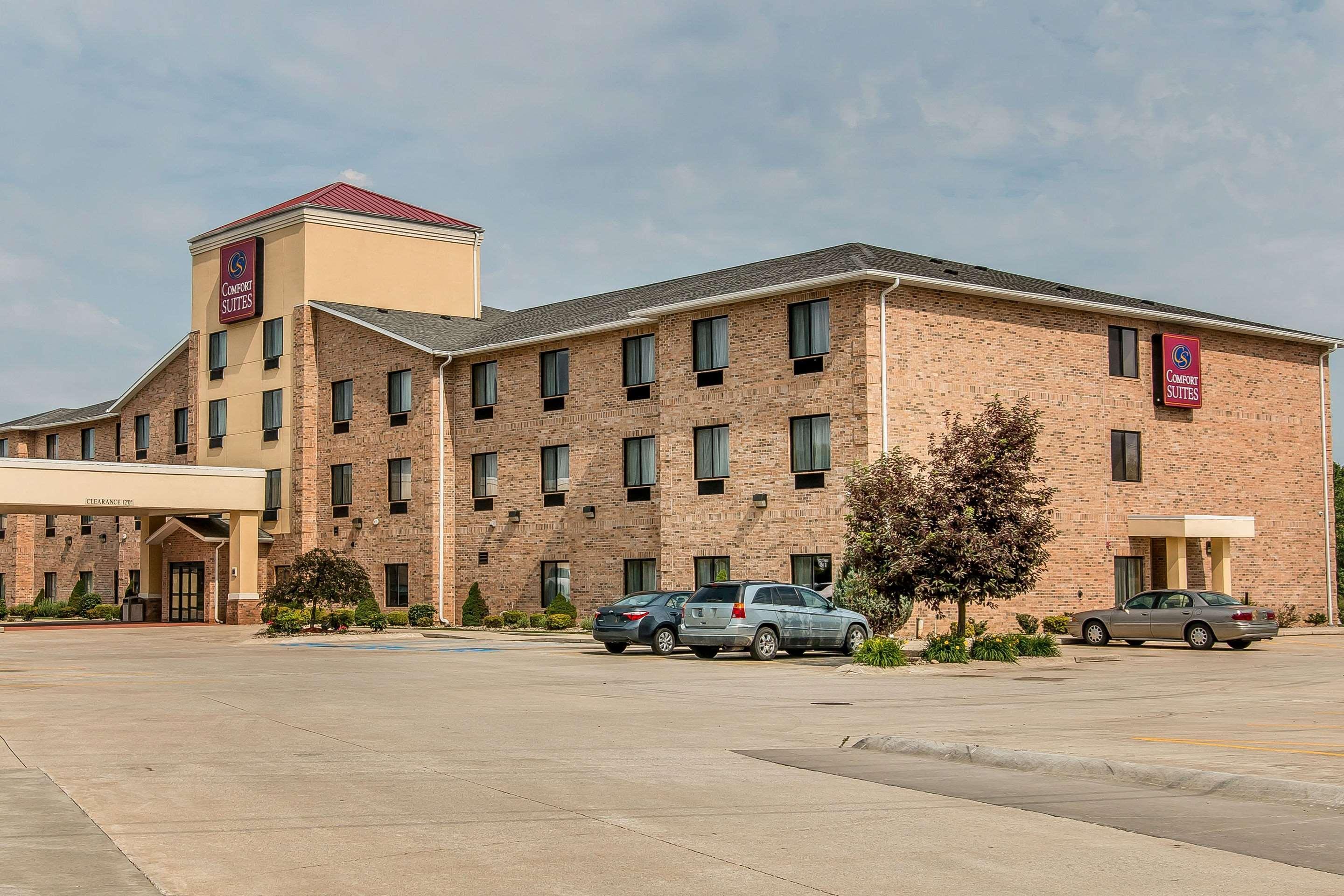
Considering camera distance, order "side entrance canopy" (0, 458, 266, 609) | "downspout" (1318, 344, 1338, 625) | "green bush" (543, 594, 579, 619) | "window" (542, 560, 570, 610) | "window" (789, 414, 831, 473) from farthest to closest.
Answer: "side entrance canopy" (0, 458, 266, 609), "downspout" (1318, 344, 1338, 625), "window" (542, 560, 570, 610), "green bush" (543, 594, 579, 619), "window" (789, 414, 831, 473)

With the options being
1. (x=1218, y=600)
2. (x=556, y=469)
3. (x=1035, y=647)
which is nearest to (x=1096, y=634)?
(x=1218, y=600)

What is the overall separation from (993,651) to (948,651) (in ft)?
3.55

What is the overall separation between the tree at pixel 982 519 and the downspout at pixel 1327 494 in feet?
68.4

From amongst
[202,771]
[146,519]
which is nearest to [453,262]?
[146,519]

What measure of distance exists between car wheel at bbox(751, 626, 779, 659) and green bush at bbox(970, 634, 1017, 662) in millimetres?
3880

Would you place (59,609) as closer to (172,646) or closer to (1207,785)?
(172,646)

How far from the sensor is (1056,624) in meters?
35.3

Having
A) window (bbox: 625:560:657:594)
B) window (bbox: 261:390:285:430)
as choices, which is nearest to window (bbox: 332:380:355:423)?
window (bbox: 261:390:285:430)

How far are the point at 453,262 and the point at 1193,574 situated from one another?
29.6 m

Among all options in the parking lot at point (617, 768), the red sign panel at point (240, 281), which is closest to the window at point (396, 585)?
the red sign panel at point (240, 281)

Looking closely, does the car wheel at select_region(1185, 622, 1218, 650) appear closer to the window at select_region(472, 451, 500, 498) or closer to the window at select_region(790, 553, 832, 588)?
the window at select_region(790, 553, 832, 588)

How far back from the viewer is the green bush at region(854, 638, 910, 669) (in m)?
24.9

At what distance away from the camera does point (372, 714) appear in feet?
56.4

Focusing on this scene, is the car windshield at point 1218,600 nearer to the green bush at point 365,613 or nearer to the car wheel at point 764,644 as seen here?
the car wheel at point 764,644
